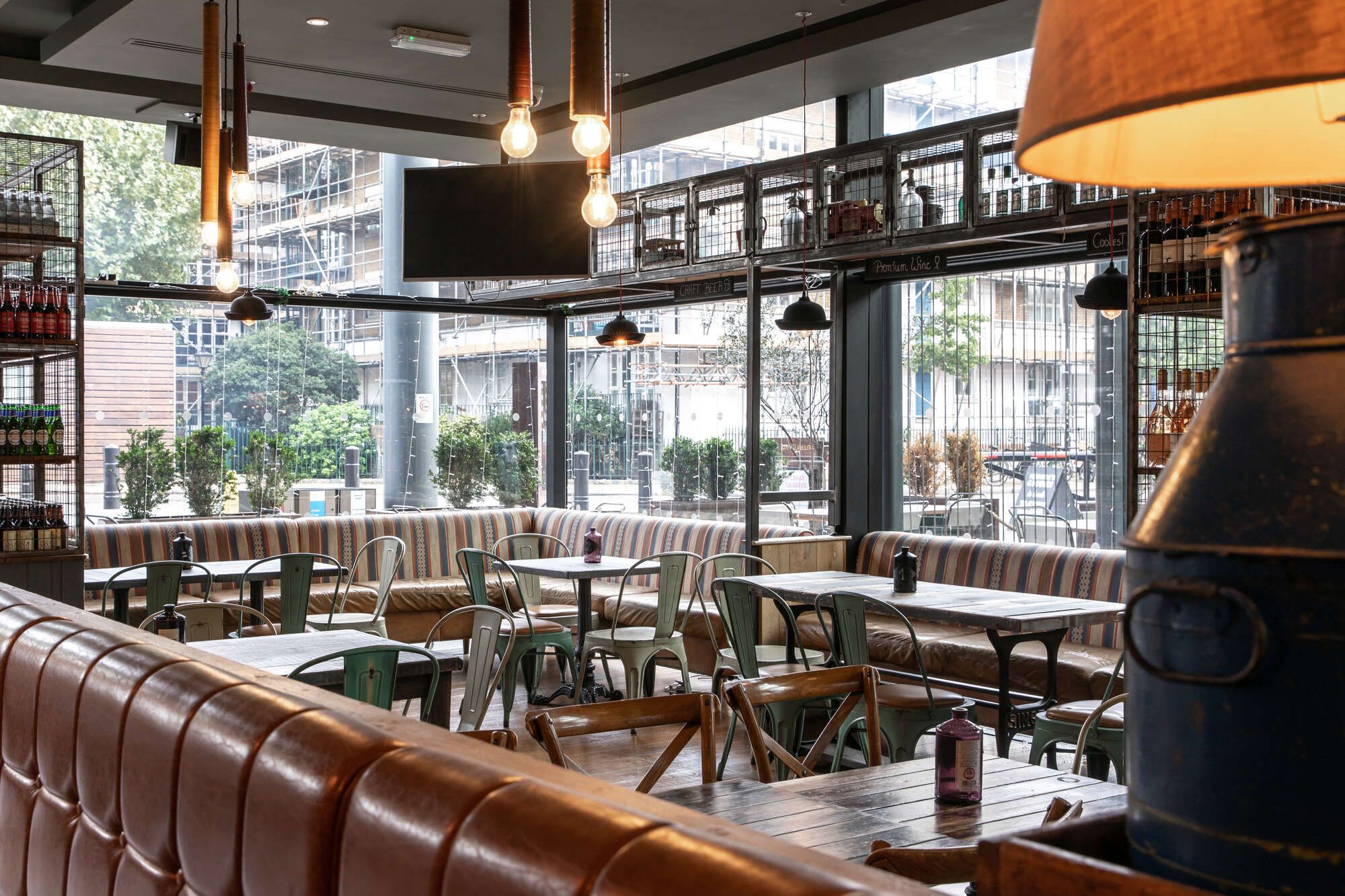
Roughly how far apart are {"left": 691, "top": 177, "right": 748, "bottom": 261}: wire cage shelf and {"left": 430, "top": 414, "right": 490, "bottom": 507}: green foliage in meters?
3.45

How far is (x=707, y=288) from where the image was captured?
9.25 m

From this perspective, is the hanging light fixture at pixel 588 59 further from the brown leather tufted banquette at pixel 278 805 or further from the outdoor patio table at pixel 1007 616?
the outdoor patio table at pixel 1007 616

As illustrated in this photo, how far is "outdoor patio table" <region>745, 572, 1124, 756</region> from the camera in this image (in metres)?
5.43

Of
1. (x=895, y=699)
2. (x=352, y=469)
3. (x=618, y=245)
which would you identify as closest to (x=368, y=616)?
(x=618, y=245)

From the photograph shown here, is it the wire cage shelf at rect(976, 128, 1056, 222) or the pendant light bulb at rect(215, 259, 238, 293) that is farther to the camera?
the wire cage shelf at rect(976, 128, 1056, 222)

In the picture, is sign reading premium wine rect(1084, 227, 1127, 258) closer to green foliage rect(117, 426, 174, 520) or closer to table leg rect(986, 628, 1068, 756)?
table leg rect(986, 628, 1068, 756)

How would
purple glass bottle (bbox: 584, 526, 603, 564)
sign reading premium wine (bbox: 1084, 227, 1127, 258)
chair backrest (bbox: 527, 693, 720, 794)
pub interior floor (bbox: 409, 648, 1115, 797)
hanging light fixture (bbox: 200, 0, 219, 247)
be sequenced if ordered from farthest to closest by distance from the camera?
1. purple glass bottle (bbox: 584, 526, 603, 564)
2. sign reading premium wine (bbox: 1084, 227, 1127, 258)
3. pub interior floor (bbox: 409, 648, 1115, 797)
4. hanging light fixture (bbox: 200, 0, 219, 247)
5. chair backrest (bbox: 527, 693, 720, 794)

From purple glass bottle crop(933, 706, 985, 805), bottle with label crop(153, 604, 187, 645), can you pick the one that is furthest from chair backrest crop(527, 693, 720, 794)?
bottle with label crop(153, 604, 187, 645)

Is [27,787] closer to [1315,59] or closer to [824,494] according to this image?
[1315,59]

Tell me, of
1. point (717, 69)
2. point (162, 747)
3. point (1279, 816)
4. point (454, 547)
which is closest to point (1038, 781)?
point (162, 747)

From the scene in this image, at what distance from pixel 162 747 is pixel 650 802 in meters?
0.96

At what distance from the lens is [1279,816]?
90 cm

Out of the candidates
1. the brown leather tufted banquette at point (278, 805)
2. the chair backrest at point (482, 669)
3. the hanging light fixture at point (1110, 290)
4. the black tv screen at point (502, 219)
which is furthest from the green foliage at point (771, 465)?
the brown leather tufted banquette at point (278, 805)

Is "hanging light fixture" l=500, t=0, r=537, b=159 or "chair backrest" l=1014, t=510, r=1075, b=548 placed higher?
"hanging light fixture" l=500, t=0, r=537, b=159
